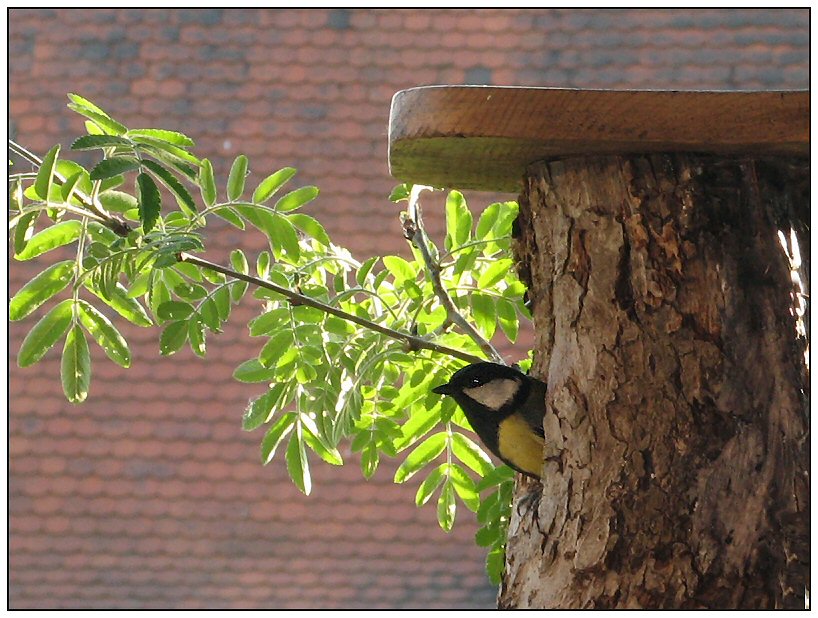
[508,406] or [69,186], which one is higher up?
[69,186]

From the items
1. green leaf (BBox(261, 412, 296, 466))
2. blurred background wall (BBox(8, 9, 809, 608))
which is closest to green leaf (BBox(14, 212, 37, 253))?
green leaf (BBox(261, 412, 296, 466))

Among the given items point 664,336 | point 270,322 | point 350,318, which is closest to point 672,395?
point 664,336

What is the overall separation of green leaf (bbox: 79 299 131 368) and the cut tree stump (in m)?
0.39

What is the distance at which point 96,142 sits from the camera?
972mm

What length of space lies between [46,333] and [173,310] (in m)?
0.14

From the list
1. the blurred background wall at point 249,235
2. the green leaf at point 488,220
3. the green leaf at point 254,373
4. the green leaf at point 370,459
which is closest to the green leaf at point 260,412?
the green leaf at point 254,373

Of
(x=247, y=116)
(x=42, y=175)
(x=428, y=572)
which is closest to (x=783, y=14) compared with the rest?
(x=247, y=116)

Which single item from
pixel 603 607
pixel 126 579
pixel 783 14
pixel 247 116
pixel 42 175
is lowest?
pixel 126 579

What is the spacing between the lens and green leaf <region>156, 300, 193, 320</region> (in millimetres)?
1138

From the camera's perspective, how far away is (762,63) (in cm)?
325

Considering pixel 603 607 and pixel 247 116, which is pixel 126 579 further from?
pixel 603 607

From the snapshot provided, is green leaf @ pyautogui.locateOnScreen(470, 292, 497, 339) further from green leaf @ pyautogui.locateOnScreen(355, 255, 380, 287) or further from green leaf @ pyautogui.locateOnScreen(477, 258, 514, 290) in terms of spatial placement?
green leaf @ pyautogui.locateOnScreen(355, 255, 380, 287)

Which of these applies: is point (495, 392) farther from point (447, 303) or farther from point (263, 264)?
point (263, 264)

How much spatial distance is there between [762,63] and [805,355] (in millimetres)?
2583
